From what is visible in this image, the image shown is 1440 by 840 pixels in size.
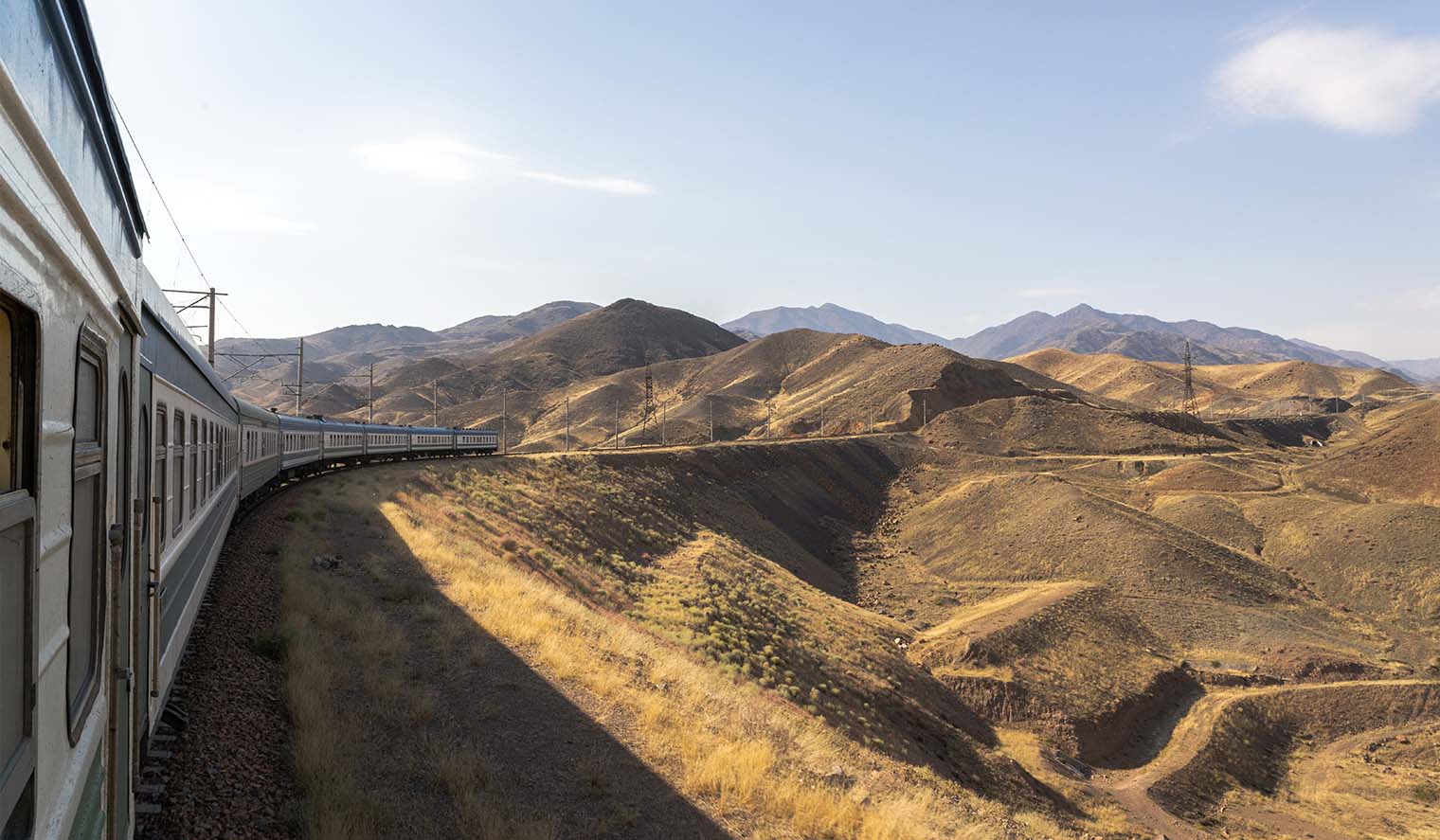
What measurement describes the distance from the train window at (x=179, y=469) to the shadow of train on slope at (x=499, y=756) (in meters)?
3.29

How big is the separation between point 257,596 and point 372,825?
7.13 meters

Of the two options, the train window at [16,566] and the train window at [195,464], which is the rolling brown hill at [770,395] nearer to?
the train window at [195,464]

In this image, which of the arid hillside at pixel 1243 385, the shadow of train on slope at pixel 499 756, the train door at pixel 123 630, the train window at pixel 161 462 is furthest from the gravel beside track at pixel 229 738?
the arid hillside at pixel 1243 385

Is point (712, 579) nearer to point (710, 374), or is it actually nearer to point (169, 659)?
point (169, 659)

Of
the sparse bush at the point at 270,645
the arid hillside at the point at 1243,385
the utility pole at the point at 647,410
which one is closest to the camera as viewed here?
the sparse bush at the point at 270,645

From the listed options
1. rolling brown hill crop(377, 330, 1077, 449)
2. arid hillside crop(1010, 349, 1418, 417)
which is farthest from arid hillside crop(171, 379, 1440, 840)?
arid hillside crop(1010, 349, 1418, 417)

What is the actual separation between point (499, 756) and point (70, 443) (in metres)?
8.02

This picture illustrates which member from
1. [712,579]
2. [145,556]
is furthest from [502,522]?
[145,556]

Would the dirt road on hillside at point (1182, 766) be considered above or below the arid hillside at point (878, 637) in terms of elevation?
below

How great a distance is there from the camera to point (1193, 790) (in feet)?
87.9

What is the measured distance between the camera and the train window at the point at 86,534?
2.73 m

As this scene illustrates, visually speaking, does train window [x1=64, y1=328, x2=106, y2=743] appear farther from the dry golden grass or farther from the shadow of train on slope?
the dry golden grass

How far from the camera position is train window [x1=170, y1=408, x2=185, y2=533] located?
21.7ft

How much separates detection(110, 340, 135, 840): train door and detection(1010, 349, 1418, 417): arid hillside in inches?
6399
